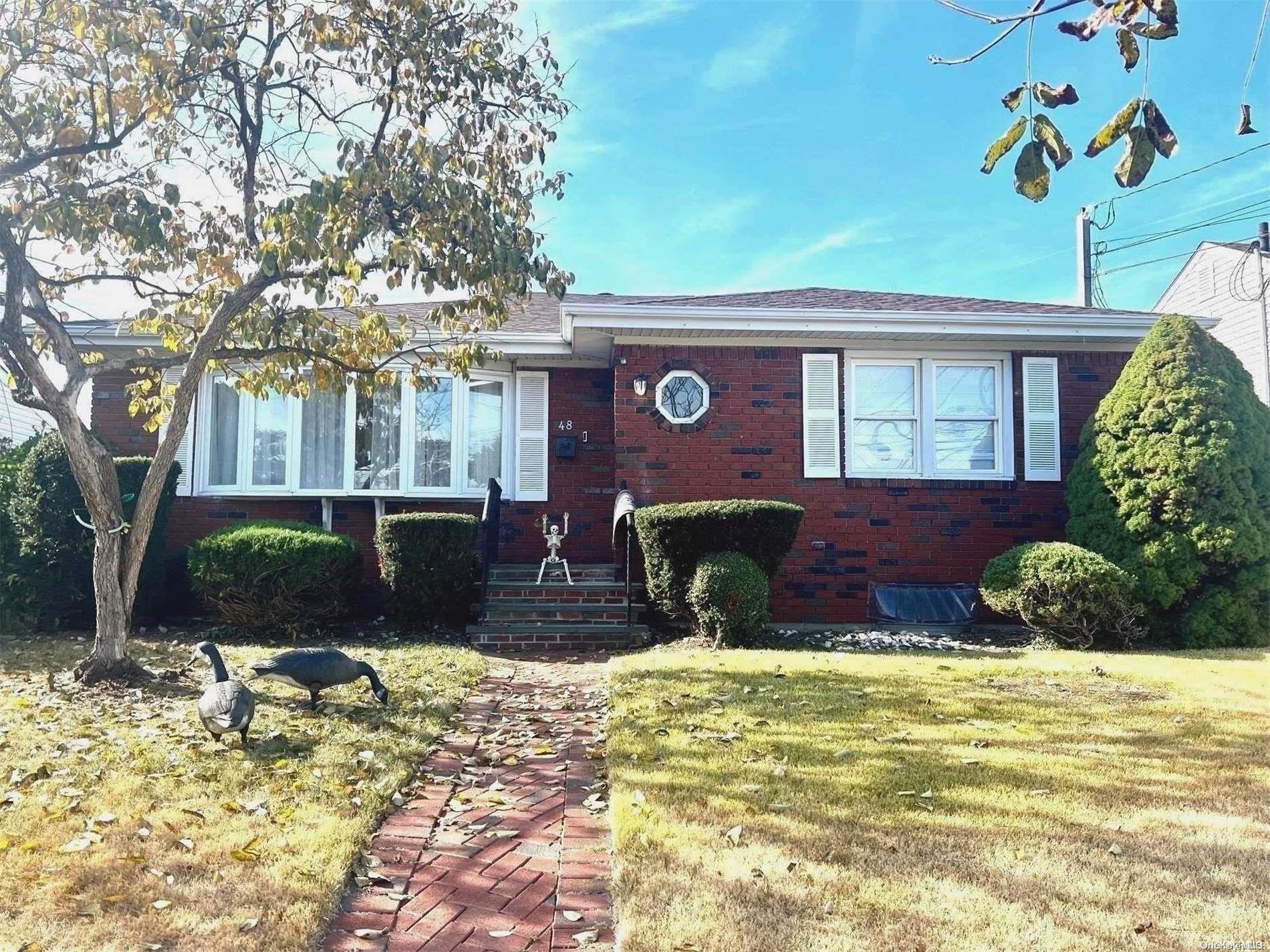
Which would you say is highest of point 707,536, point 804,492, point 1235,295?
point 1235,295

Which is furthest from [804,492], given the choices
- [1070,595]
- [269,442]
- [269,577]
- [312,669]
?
[269,442]

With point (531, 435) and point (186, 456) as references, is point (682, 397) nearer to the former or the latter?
point (531, 435)

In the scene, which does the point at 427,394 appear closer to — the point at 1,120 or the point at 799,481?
the point at 799,481

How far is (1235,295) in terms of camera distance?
15.9m

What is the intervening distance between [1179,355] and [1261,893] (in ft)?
22.6

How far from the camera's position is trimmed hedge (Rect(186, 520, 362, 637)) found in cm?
860

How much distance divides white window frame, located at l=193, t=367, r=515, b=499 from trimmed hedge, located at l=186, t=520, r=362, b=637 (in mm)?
1651

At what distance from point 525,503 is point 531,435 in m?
0.83

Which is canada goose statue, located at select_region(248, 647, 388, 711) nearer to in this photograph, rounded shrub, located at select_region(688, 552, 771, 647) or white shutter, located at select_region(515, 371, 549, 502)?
rounded shrub, located at select_region(688, 552, 771, 647)

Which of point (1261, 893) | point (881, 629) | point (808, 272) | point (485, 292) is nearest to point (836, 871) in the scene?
point (1261, 893)

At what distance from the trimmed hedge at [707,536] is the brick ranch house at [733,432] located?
1.40 metres

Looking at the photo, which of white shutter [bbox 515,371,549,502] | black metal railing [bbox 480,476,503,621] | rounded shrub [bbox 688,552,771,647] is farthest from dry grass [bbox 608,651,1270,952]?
white shutter [bbox 515,371,549,502]

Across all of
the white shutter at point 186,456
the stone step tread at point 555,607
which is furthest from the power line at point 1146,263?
the white shutter at point 186,456

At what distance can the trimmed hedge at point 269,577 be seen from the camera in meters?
8.60
